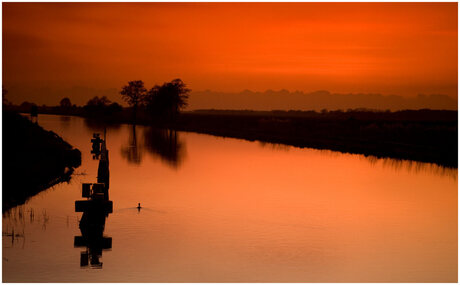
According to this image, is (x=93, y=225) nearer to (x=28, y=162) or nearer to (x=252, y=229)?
(x=252, y=229)

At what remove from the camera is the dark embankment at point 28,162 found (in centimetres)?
2164

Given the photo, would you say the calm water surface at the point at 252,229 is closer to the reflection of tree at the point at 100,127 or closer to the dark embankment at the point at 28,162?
the dark embankment at the point at 28,162

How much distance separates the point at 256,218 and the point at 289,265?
17.3 feet

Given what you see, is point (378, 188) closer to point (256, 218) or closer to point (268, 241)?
point (256, 218)

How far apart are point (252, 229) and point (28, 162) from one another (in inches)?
555

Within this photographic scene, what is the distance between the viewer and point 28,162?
27.3 metres

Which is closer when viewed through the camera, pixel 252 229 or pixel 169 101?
pixel 252 229

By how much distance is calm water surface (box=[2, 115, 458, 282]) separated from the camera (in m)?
13.0

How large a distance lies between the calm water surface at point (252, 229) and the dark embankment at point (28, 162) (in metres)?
0.75

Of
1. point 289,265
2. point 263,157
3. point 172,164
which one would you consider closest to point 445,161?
point 263,157

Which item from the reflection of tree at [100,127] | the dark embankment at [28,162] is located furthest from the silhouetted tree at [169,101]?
the dark embankment at [28,162]

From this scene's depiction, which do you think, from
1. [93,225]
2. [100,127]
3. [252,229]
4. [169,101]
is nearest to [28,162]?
[93,225]

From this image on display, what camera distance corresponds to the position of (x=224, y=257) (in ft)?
45.6

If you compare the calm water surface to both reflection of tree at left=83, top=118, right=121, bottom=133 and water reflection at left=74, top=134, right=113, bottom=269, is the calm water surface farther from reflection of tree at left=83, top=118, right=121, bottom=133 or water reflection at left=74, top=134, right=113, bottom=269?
reflection of tree at left=83, top=118, right=121, bottom=133
